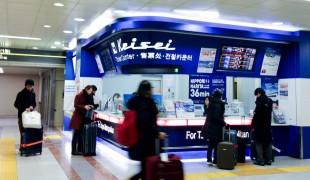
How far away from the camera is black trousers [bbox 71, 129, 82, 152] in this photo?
22.0 ft

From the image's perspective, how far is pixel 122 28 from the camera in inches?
257

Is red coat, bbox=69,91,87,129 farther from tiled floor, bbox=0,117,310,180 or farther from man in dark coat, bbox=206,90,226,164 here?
man in dark coat, bbox=206,90,226,164

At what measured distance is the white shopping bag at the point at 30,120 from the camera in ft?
21.0

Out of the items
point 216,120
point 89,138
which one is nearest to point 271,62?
point 216,120

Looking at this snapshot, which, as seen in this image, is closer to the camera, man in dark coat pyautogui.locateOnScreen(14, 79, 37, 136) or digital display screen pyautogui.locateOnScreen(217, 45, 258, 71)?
man in dark coat pyautogui.locateOnScreen(14, 79, 37, 136)

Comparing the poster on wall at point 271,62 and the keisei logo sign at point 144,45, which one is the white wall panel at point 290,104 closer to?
the poster on wall at point 271,62

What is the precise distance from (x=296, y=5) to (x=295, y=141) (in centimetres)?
335

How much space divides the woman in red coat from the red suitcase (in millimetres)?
3644

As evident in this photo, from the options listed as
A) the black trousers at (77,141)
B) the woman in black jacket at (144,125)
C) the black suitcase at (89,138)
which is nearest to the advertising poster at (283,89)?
the black suitcase at (89,138)

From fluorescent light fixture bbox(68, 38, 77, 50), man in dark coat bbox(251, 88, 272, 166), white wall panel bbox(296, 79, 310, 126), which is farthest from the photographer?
fluorescent light fixture bbox(68, 38, 77, 50)

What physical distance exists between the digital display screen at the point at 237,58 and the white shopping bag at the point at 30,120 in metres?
4.30

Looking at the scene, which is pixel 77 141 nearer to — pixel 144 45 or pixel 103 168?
pixel 103 168

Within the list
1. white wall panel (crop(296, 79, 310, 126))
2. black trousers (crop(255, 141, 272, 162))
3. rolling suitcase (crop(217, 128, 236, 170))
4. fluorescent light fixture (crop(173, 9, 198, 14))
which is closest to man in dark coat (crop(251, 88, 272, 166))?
black trousers (crop(255, 141, 272, 162))

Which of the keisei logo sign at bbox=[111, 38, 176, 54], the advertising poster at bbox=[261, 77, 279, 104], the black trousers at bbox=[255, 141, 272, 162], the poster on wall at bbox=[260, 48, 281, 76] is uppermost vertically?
the keisei logo sign at bbox=[111, 38, 176, 54]
